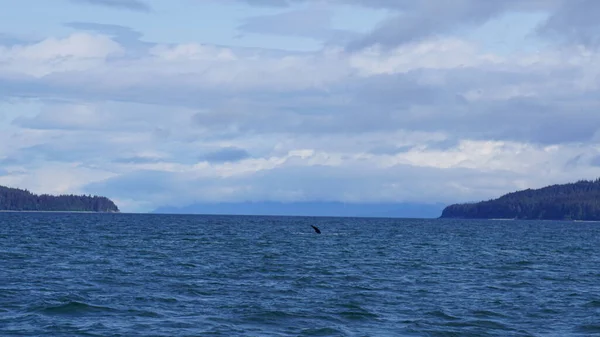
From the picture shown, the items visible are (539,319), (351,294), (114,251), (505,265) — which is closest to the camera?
(539,319)

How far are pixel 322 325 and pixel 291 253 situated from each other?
139 ft

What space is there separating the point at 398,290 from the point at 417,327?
12177mm

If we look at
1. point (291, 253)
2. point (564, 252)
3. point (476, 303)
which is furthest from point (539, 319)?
point (564, 252)

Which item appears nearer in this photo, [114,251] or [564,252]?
[114,251]

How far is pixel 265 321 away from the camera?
34.4m

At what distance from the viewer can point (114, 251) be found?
73562 mm

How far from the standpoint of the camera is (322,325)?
3384 cm

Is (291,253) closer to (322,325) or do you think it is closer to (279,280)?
(279,280)

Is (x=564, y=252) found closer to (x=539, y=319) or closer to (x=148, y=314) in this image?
(x=539, y=319)

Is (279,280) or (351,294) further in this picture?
(279,280)

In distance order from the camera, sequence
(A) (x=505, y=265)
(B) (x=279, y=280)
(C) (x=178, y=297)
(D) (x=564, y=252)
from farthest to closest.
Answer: (D) (x=564, y=252), (A) (x=505, y=265), (B) (x=279, y=280), (C) (x=178, y=297)

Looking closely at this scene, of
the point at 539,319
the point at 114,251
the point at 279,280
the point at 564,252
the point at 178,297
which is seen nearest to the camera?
the point at 539,319

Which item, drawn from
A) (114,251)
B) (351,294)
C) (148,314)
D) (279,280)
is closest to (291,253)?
(114,251)

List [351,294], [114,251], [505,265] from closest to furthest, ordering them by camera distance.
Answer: [351,294]
[505,265]
[114,251]
